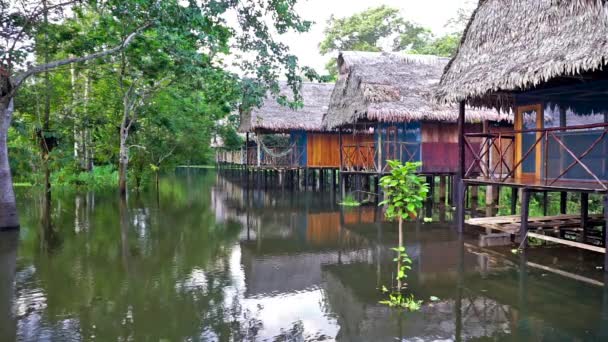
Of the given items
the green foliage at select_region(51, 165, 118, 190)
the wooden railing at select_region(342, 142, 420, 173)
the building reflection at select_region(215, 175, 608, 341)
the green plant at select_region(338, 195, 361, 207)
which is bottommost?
the building reflection at select_region(215, 175, 608, 341)

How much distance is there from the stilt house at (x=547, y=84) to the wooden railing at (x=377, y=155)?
3851 millimetres

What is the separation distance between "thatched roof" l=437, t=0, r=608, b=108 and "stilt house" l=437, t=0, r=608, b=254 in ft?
0.05

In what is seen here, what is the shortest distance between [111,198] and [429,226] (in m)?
10.0

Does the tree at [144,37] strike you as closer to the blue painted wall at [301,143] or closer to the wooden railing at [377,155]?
the wooden railing at [377,155]

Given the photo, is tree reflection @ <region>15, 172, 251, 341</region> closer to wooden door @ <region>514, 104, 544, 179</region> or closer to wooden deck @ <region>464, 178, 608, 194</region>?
wooden deck @ <region>464, 178, 608, 194</region>

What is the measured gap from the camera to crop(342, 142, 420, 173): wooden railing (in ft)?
42.8

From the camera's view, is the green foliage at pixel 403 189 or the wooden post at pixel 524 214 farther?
the wooden post at pixel 524 214

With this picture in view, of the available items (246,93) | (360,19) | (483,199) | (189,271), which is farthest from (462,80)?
(360,19)

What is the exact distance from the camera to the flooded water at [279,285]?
Result: 163 inches

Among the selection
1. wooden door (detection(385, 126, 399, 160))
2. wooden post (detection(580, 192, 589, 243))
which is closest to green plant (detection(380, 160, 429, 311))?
wooden post (detection(580, 192, 589, 243))

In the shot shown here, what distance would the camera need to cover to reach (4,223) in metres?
9.00

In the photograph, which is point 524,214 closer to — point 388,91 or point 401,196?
point 401,196

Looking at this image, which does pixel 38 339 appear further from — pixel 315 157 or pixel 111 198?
pixel 315 157

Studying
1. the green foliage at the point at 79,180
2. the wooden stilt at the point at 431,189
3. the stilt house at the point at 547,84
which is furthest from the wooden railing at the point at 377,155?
the green foliage at the point at 79,180
